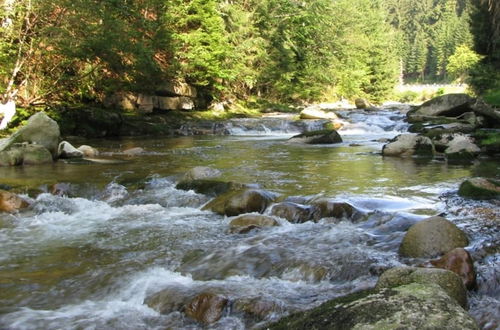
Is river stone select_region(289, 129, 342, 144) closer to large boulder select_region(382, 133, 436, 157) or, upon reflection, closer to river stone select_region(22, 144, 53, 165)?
large boulder select_region(382, 133, 436, 157)

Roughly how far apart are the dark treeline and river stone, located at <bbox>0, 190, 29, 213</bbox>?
8.27m

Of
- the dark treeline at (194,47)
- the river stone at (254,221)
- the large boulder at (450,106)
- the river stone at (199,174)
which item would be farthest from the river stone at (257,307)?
the large boulder at (450,106)

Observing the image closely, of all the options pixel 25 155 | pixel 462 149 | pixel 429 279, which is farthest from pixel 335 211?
pixel 25 155

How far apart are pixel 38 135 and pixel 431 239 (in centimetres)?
1087

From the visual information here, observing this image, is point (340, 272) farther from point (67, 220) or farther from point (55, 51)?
point (55, 51)

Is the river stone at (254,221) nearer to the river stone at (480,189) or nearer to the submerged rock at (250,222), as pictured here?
the submerged rock at (250,222)

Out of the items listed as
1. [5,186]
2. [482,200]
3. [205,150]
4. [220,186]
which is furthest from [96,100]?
[482,200]

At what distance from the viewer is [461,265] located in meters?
4.64

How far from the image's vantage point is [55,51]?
16.0 meters

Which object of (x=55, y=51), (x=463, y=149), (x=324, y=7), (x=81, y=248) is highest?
(x=324, y=7)

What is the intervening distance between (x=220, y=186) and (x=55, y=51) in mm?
10333

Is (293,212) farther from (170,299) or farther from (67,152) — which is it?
(67,152)

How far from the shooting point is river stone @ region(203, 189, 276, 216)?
7.59m

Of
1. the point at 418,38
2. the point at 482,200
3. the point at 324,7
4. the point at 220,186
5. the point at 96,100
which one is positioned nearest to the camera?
the point at 482,200
